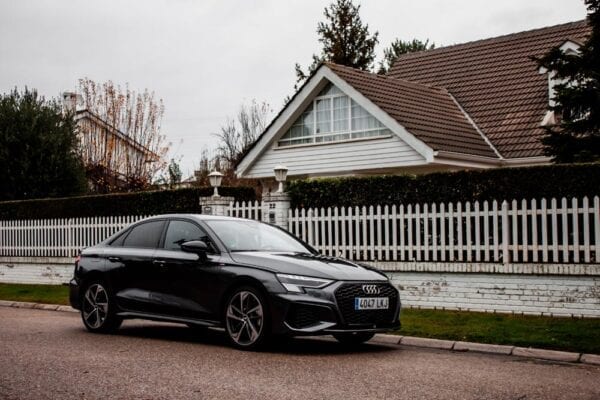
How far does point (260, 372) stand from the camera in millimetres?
8633

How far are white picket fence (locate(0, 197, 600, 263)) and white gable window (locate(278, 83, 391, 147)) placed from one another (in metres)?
6.97

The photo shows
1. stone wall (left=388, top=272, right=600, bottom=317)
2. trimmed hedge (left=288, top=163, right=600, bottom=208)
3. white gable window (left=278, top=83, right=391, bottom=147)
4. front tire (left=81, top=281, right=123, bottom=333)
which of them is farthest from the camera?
white gable window (left=278, top=83, right=391, bottom=147)

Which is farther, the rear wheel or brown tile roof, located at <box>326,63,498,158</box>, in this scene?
brown tile roof, located at <box>326,63,498,158</box>

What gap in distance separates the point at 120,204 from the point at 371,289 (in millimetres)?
11810

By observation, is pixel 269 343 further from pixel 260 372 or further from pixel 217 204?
pixel 217 204

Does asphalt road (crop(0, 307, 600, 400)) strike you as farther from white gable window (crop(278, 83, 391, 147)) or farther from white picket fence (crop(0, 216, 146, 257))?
white gable window (crop(278, 83, 391, 147))

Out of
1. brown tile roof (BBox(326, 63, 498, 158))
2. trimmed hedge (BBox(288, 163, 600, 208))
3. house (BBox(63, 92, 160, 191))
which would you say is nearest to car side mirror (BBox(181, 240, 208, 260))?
trimmed hedge (BBox(288, 163, 600, 208))

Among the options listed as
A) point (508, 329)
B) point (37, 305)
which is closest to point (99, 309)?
point (508, 329)

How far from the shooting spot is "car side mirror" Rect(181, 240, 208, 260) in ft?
35.6

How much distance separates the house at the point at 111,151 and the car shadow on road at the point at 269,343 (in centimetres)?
2423

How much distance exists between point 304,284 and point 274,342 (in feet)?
4.55

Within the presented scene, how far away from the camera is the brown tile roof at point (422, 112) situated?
22703 millimetres

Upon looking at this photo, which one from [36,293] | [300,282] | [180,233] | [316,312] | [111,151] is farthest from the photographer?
[111,151]

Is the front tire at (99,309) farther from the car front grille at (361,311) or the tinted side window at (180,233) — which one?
the car front grille at (361,311)
